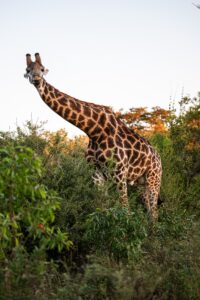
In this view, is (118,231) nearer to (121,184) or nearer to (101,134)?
(121,184)

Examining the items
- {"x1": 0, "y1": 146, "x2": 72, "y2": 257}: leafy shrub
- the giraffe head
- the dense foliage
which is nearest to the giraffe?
the giraffe head

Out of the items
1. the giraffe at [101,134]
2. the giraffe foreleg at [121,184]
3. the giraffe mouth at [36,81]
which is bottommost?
the giraffe foreleg at [121,184]

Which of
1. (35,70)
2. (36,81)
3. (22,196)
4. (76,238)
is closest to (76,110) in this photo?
(36,81)

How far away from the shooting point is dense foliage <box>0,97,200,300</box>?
20.2ft

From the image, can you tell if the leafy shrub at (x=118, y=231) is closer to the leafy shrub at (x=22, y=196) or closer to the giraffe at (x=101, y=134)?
the leafy shrub at (x=22, y=196)

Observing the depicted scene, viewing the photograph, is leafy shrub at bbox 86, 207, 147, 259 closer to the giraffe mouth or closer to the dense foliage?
the dense foliage

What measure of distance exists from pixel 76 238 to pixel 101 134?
8.25 ft

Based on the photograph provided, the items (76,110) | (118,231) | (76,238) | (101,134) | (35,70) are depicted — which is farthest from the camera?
(101,134)

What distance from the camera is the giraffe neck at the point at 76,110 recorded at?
10.8m

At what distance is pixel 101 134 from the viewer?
1143 cm

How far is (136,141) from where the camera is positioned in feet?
39.9

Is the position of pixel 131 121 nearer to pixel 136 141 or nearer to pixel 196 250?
pixel 136 141

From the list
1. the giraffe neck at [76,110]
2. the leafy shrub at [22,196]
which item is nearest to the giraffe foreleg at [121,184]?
the giraffe neck at [76,110]

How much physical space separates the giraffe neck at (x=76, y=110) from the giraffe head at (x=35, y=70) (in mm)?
247
